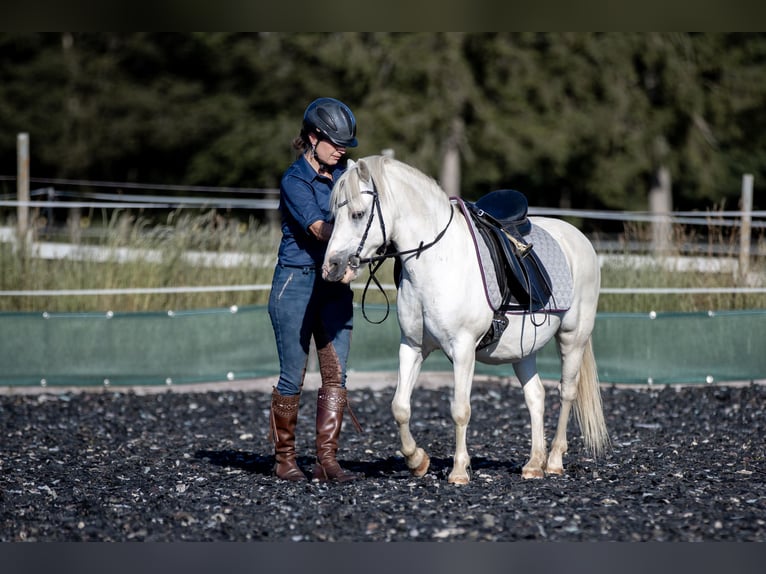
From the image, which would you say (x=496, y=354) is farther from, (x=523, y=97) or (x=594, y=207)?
(x=594, y=207)

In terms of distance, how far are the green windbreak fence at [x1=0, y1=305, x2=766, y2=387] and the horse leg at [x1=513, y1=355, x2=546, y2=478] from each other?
3532 millimetres

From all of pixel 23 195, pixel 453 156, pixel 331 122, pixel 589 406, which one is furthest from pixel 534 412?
pixel 453 156

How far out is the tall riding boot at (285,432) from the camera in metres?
6.10

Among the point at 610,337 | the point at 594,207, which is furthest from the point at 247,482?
the point at 594,207

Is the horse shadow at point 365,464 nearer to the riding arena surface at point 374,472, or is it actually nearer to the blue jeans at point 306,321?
the riding arena surface at point 374,472

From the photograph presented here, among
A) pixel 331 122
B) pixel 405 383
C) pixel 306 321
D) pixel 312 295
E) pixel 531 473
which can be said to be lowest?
pixel 531 473

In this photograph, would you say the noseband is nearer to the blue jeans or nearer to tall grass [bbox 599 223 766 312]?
the blue jeans

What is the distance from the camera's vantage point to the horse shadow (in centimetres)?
641

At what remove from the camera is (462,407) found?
19.2 ft

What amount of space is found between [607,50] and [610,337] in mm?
12462

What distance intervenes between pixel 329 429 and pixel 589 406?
1.61m

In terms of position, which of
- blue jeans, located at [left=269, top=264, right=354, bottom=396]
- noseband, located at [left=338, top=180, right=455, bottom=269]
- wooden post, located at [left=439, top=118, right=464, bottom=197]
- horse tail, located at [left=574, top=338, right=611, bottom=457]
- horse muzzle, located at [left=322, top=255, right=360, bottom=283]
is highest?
wooden post, located at [left=439, top=118, right=464, bottom=197]

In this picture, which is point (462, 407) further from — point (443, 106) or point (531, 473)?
point (443, 106)

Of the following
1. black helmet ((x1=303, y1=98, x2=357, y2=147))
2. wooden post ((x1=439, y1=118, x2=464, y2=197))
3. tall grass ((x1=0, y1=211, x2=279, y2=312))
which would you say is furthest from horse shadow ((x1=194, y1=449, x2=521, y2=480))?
wooden post ((x1=439, y1=118, x2=464, y2=197))
